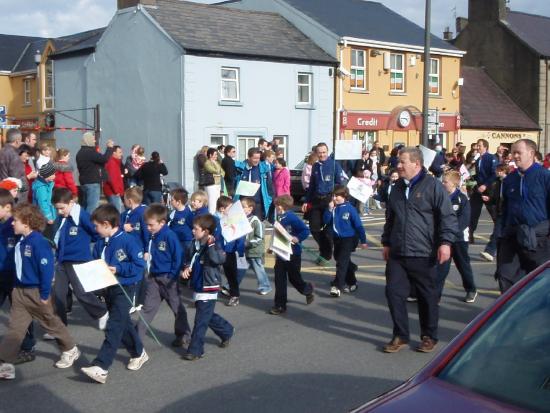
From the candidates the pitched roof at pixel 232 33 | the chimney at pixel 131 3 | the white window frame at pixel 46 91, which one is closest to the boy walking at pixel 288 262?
the pitched roof at pixel 232 33

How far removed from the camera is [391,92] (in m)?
35.6

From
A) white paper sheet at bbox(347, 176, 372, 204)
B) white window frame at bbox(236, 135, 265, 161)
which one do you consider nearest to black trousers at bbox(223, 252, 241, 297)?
white paper sheet at bbox(347, 176, 372, 204)

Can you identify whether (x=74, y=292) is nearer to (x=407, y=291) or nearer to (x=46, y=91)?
(x=407, y=291)

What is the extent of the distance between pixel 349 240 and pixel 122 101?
2359 centimetres

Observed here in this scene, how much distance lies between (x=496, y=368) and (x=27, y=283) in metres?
4.53

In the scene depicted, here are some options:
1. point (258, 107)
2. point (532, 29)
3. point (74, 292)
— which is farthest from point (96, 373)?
point (532, 29)

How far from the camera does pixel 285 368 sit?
6.89m

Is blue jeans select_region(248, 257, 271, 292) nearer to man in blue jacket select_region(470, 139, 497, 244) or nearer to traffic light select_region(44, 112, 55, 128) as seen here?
man in blue jacket select_region(470, 139, 497, 244)

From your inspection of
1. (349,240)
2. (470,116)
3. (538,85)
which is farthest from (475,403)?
(538,85)

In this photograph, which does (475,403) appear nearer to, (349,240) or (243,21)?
(349,240)

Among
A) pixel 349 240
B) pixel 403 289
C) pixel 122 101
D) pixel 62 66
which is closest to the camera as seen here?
pixel 403 289

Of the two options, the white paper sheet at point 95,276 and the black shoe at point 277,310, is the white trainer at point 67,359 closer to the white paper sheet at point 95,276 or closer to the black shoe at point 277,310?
the white paper sheet at point 95,276

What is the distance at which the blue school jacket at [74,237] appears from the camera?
7793mm

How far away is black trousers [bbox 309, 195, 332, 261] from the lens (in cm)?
1152
